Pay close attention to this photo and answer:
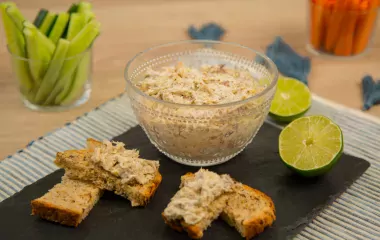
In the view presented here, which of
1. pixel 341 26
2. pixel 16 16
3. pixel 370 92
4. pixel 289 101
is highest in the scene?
pixel 16 16

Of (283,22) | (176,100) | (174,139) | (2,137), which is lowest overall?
(283,22)

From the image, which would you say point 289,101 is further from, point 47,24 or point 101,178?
point 47,24

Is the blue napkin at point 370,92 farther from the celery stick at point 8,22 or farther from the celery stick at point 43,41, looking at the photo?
the celery stick at point 8,22

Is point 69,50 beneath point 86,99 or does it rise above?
above

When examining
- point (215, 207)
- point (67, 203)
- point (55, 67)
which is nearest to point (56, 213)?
point (67, 203)

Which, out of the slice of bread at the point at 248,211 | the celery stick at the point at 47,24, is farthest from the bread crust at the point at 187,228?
the celery stick at the point at 47,24

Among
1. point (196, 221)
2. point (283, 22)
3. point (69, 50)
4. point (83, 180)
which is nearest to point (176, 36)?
point (283, 22)

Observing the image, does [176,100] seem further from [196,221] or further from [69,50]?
[69,50]

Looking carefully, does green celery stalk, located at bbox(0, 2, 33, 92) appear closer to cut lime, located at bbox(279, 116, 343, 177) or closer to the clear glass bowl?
the clear glass bowl
